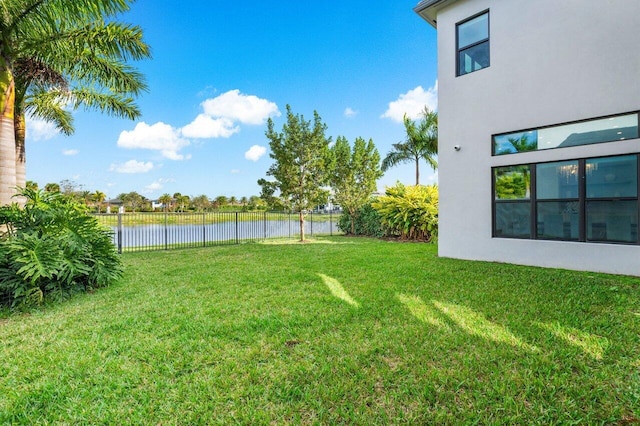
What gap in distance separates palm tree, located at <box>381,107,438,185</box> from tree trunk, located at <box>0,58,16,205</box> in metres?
15.4

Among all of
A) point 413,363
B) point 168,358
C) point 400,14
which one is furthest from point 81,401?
point 400,14

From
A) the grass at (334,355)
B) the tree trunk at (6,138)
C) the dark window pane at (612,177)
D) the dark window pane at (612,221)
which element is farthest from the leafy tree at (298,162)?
the dark window pane at (612,221)

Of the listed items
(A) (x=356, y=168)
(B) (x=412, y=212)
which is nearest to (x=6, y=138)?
(B) (x=412, y=212)

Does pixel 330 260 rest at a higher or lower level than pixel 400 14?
lower

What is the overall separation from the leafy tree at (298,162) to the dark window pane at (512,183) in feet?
21.9

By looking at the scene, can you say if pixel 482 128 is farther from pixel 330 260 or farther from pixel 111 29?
pixel 111 29

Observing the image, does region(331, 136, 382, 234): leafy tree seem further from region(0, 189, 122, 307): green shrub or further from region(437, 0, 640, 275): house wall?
region(0, 189, 122, 307): green shrub

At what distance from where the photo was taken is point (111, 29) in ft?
20.6

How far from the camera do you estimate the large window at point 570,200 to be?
→ 517cm

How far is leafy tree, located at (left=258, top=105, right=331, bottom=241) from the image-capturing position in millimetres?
11531

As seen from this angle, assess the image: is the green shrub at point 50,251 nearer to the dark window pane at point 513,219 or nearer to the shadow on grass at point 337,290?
the shadow on grass at point 337,290

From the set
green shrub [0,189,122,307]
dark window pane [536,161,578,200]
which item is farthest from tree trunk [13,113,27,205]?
dark window pane [536,161,578,200]

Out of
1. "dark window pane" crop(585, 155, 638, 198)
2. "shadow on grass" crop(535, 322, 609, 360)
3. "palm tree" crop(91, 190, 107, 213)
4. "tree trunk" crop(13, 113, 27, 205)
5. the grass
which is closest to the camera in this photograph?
the grass

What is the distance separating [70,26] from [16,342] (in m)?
5.80
